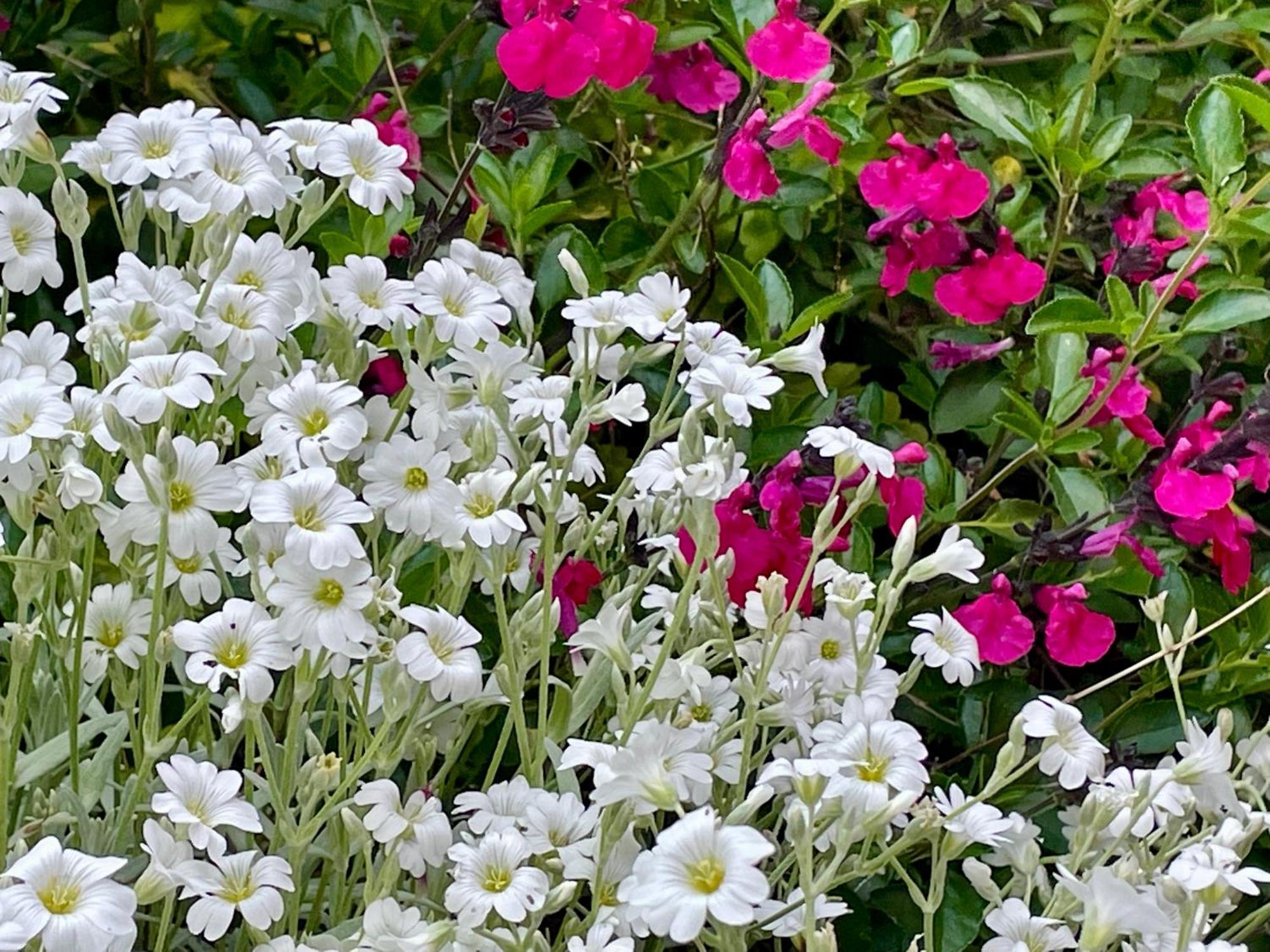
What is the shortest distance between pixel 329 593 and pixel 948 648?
33cm

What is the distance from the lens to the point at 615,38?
930 millimetres

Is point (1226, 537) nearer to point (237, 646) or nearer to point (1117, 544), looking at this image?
point (1117, 544)

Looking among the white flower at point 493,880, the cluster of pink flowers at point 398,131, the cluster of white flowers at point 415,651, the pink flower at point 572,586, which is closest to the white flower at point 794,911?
the cluster of white flowers at point 415,651

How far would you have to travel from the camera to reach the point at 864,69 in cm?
108

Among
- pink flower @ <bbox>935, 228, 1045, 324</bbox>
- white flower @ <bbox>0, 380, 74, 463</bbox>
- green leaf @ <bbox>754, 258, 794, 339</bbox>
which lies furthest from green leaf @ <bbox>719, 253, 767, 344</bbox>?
white flower @ <bbox>0, 380, 74, 463</bbox>

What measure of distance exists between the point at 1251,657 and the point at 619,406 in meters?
0.49

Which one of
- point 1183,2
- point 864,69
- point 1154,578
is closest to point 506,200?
point 864,69

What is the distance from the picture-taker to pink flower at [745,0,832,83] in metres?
0.97

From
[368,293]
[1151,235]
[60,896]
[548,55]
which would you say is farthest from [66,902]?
[1151,235]

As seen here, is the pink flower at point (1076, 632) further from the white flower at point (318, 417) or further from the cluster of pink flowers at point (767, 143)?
the white flower at point (318, 417)

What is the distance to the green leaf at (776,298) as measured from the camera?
981mm

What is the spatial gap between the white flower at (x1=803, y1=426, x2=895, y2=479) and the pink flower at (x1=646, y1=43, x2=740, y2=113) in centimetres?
44

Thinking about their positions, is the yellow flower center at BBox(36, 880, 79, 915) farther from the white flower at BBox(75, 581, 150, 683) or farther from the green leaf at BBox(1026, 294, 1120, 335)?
the green leaf at BBox(1026, 294, 1120, 335)

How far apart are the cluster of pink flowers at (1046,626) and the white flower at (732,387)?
0.26m
